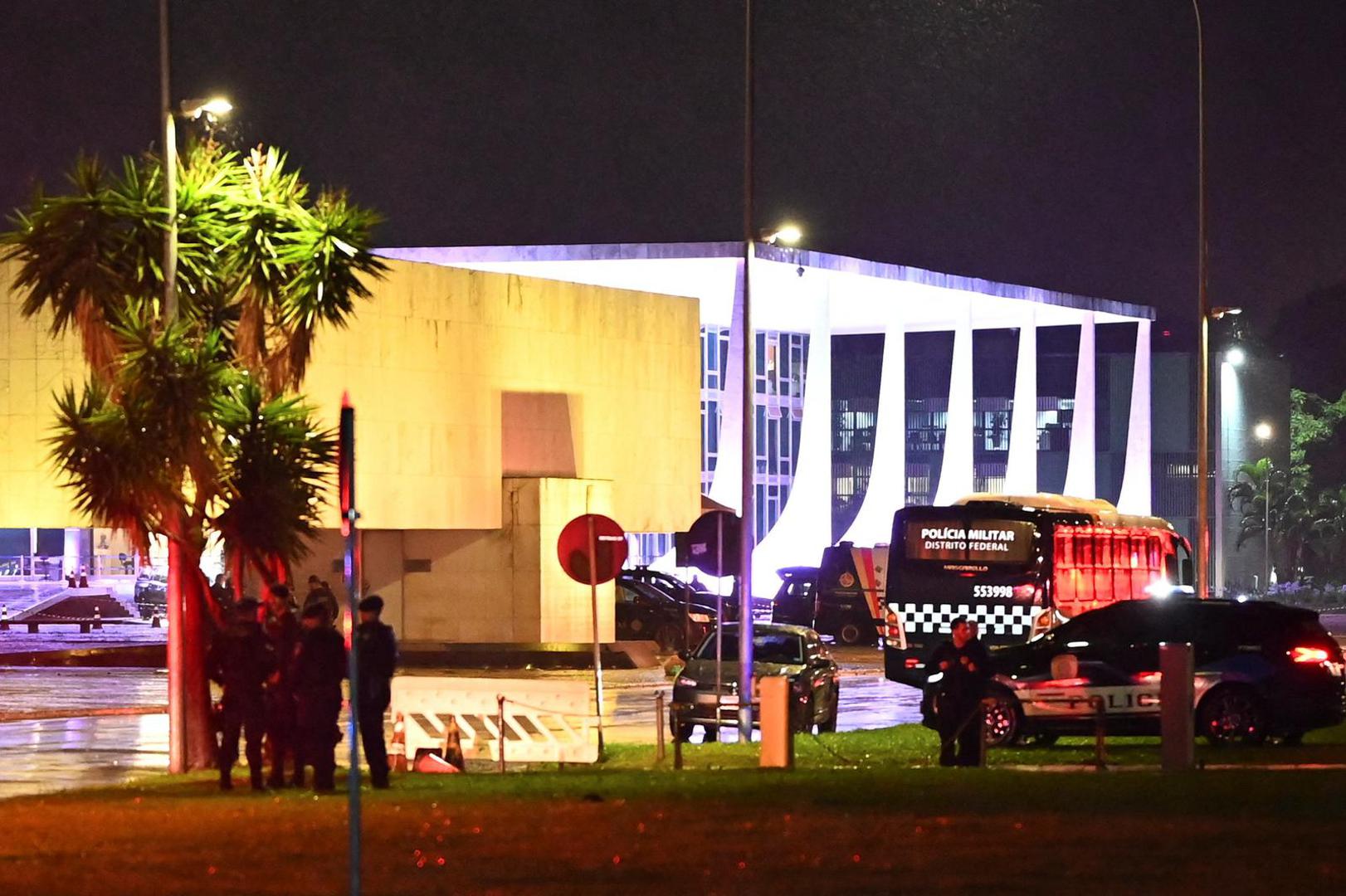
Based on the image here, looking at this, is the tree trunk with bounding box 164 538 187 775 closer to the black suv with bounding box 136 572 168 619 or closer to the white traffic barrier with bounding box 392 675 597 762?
the white traffic barrier with bounding box 392 675 597 762

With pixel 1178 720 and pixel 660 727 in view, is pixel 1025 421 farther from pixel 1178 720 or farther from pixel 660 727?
pixel 1178 720

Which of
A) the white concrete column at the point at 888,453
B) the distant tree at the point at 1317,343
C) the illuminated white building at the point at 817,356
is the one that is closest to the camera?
the illuminated white building at the point at 817,356

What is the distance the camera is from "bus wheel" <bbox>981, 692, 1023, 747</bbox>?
23172 mm

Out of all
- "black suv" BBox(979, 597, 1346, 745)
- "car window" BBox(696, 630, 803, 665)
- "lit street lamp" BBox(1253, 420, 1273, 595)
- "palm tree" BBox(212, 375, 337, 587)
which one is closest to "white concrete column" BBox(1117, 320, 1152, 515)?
"lit street lamp" BBox(1253, 420, 1273, 595)

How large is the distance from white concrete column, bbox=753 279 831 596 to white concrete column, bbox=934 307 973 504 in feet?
26.0

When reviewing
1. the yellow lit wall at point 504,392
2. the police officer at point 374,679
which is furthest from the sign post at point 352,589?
the yellow lit wall at point 504,392

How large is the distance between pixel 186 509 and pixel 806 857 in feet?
32.9

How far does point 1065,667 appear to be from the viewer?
22.2 meters

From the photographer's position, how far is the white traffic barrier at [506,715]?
1989 centimetres

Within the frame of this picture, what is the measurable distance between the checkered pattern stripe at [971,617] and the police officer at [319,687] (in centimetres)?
1863

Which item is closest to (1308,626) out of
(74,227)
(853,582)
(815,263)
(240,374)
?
(240,374)

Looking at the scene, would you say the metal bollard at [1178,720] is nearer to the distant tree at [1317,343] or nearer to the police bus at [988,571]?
the police bus at [988,571]

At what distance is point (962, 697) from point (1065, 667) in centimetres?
289

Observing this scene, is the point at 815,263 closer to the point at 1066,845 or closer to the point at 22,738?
the point at 22,738
